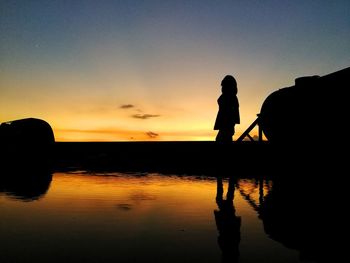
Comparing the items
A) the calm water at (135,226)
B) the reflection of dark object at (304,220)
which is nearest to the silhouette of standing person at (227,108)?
the reflection of dark object at (304,220)

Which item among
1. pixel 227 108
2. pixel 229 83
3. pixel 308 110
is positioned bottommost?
pixel 308 110

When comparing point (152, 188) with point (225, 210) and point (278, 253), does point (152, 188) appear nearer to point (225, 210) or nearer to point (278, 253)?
point (225, 210)

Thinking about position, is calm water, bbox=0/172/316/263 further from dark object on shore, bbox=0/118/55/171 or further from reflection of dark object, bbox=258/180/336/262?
dark object on shore, bbox=0/118/55/171

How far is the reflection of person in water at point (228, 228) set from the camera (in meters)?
2.42

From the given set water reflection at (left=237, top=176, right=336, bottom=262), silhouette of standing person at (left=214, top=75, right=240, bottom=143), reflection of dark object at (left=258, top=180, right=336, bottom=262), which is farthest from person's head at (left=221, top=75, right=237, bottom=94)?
reflection of dark object at (left=258, top=180, right=336, bottom=262)

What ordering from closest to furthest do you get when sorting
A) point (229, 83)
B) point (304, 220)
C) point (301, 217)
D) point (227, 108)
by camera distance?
point (304, 220), point (301, 217), point (229, 83), point (227, 108)

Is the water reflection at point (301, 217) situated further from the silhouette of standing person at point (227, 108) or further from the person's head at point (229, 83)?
the person's head at point (229, 83)

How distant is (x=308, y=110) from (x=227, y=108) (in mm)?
2424

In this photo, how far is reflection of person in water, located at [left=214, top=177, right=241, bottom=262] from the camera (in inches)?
95.1

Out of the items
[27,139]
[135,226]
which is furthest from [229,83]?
[27,139]

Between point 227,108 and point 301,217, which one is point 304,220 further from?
point 227,108

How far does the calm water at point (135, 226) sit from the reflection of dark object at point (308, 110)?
14.0 ft

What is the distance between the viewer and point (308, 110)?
31.4 feet

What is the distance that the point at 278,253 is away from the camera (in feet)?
7.89
